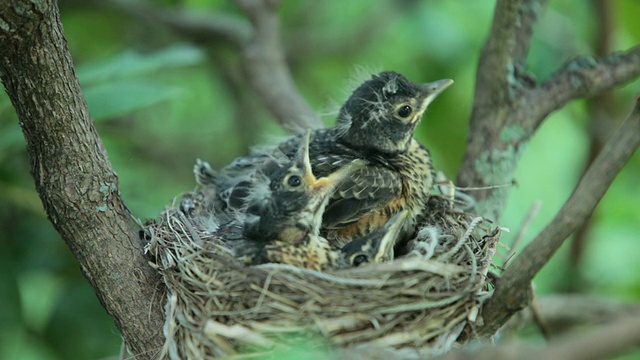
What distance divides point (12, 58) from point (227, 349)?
0.86m

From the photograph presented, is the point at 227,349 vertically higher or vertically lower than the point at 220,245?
lower

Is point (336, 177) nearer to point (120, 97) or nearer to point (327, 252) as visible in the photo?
point (327, 252)

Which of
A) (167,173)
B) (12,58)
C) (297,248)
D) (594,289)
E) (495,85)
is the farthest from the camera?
(167,173)

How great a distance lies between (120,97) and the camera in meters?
2.90

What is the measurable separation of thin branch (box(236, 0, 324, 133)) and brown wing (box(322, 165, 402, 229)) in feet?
2.88

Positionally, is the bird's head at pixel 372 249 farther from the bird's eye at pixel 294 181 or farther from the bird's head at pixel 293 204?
the bird's eye at pixel 294 181

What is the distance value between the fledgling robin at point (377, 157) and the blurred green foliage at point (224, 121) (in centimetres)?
45

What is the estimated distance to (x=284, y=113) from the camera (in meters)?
3.49

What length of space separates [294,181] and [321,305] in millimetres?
492

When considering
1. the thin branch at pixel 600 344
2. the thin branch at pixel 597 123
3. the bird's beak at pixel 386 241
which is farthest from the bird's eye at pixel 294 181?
the thin branch at pixel 597 123

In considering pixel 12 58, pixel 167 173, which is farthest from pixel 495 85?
pixel 167 173

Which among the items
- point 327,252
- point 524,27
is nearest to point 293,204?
point 327,252

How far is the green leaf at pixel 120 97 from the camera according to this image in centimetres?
283

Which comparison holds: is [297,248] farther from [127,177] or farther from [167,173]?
[167,173]
